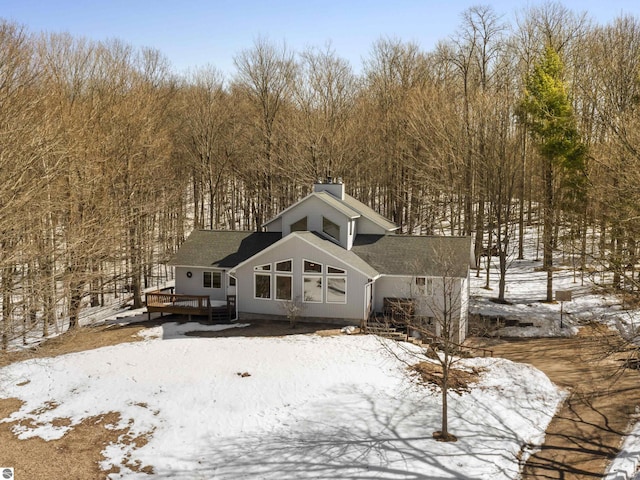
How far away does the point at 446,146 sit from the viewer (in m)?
36.2

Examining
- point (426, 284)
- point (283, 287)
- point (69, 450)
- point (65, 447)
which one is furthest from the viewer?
point (283, 287)

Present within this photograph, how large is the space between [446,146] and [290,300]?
1882cm

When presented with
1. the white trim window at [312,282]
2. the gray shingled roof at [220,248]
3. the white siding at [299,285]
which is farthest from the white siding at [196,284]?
the white trim window at [312,282]

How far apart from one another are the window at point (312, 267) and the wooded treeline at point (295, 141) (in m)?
8.66

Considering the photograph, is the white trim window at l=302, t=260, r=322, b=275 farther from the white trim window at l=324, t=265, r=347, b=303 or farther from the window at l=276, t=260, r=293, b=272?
the window at l=276, t=260, r=293, b=272

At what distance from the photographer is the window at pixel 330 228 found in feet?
83.4

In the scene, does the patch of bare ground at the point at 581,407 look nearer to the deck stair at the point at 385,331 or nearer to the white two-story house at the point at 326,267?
the white two-story house at the point at 326,267

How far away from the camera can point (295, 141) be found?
38875mm

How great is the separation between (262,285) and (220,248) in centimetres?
447

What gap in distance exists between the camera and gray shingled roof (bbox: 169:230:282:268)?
26203 millimetres

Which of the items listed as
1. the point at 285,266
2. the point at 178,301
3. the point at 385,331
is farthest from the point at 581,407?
the point at 178,301

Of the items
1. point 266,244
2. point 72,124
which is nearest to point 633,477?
point 266,244

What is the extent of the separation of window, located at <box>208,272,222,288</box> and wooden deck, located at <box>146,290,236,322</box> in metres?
1.27

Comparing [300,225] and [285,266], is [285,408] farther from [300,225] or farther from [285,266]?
[300,225]
